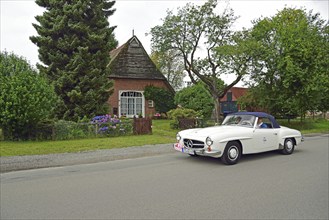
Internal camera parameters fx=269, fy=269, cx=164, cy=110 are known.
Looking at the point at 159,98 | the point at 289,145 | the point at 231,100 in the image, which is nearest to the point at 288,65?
the point at 289,145

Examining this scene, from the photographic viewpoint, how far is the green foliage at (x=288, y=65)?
19.0m

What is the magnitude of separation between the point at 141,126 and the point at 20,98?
20.3 feet

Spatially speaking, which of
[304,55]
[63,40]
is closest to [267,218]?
[63,40]

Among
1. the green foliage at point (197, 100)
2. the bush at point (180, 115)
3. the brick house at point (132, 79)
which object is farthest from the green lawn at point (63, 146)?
the brick house at point (132, 79)

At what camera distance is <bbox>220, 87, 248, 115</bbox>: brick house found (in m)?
47.7

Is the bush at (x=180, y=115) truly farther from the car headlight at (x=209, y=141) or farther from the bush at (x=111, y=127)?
the car headlight at (x=209, y=141)

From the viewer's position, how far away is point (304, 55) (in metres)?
19.0

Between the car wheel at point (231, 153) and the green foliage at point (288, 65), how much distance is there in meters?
13.1

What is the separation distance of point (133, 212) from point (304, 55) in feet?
61.8

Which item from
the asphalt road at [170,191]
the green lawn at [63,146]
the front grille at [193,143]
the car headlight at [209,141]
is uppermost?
the car headlight at [209,141]

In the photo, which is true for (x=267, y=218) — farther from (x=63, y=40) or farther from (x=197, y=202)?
(x=63, y=40)

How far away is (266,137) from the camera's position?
8.90 meters

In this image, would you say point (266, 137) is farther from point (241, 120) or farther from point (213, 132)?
point (213, 132)

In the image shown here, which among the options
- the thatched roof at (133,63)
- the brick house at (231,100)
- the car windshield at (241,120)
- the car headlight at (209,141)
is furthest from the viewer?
the brick house at (231,100)
